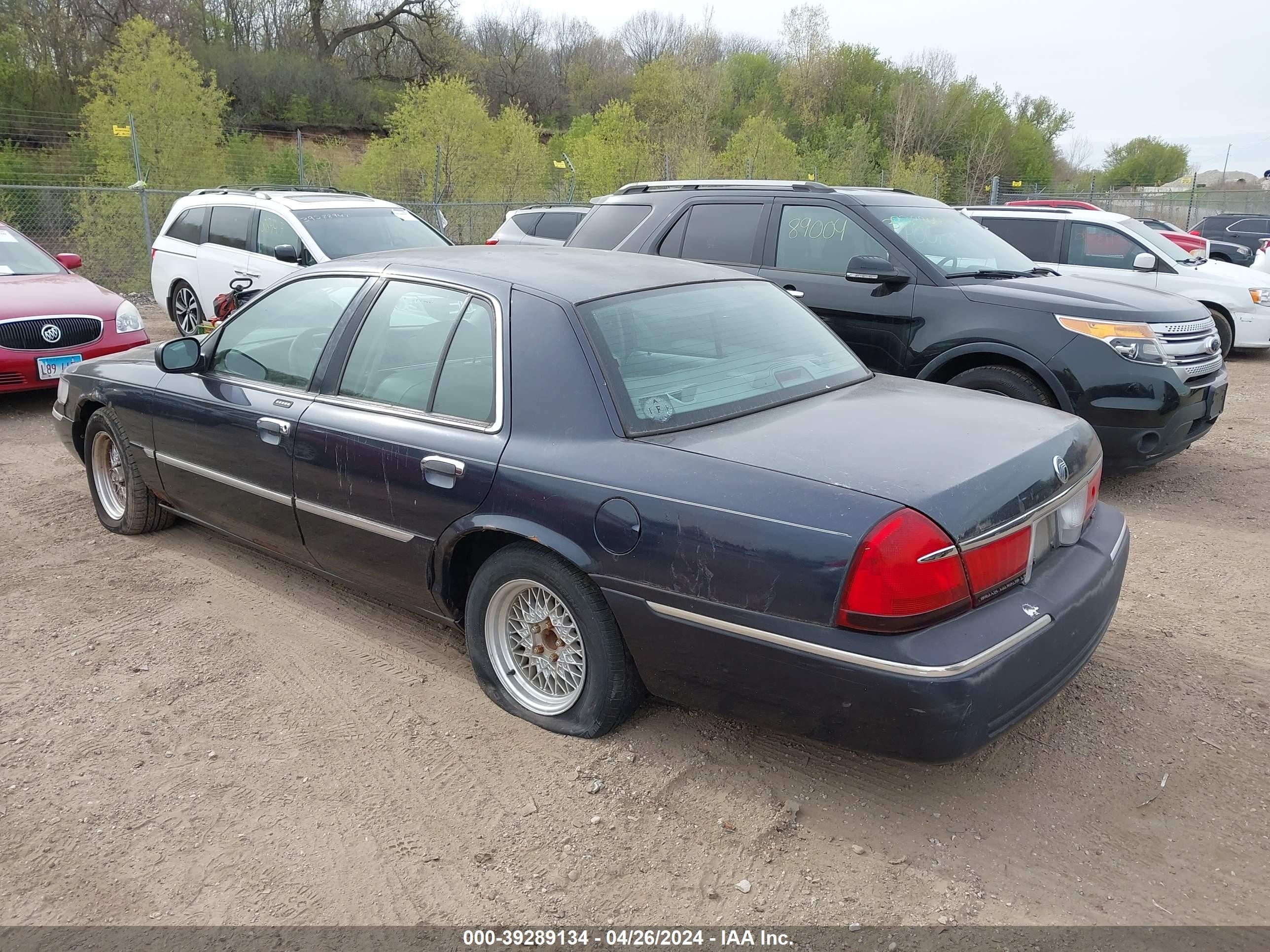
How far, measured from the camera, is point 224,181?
1986 centimetres

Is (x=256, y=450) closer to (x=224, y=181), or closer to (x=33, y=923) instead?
(x=33, y=923)

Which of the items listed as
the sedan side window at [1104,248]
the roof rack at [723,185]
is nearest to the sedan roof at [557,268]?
the roof rack at [723,185]

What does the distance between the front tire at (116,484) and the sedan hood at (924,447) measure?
3300 mm

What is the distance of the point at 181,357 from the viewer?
4.31 meters

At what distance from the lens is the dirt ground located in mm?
2504

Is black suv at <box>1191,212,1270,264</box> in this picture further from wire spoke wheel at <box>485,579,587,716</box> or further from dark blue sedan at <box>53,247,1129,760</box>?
wire spoke wheel at <box>485,579,587,716</box>

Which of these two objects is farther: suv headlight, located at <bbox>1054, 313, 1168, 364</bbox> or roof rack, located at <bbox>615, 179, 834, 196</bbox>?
roof rack, located at <bbox>615, 179, 834, 196</bbox>

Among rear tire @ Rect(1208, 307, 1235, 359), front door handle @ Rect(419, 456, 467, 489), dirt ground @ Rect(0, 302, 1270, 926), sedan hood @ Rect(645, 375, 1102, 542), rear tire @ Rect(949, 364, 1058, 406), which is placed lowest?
dirt ground @ Rect(0, 302, 1270, 926)

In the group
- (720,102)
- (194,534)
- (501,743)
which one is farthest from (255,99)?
(501,743)

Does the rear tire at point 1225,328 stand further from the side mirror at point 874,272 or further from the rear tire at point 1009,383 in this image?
the side mirror at point 874,272

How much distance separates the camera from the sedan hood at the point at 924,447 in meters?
2.58

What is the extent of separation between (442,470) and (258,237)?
8.18m

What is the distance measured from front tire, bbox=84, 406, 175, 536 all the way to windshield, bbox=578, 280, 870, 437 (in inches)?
117

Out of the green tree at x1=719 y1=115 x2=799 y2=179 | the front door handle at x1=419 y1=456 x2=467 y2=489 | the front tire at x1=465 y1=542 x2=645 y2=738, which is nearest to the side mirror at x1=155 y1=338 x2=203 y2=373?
the front door handle at x1=419 y1=456 x2=467 y2=489
